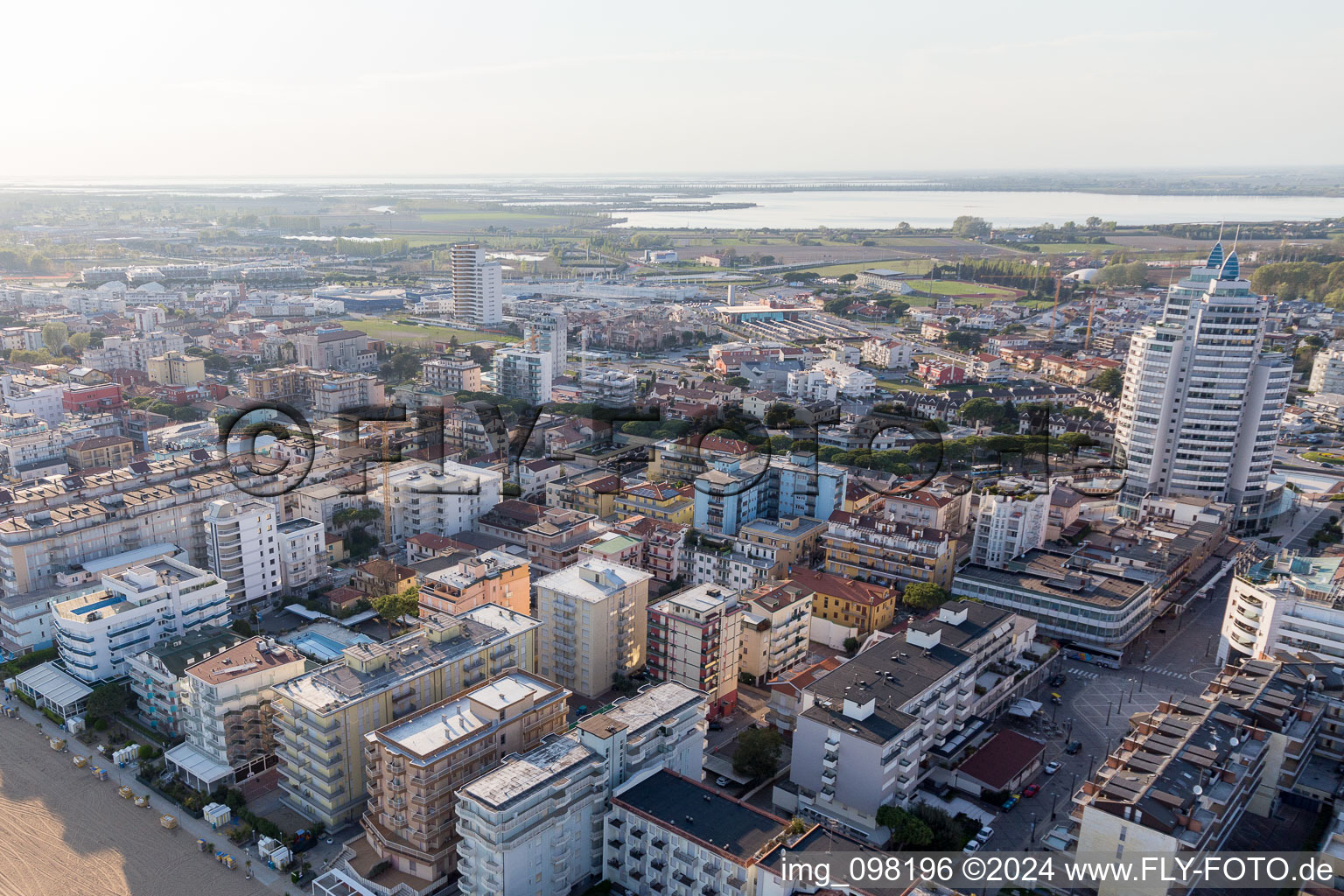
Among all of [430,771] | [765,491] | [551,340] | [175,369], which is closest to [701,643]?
[430,771]

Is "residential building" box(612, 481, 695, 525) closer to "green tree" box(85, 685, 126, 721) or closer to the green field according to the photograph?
"green tree" box(85, 685, 126, 721)

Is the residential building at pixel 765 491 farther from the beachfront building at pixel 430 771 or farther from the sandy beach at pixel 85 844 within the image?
the sandy beach at pixel 85 844

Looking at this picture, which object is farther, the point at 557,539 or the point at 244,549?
the point at 557,539

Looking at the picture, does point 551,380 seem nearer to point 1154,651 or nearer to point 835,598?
point 835,598

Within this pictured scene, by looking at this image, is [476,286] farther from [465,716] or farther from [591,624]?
[465,716]

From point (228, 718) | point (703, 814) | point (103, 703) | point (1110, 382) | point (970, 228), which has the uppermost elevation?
point (970, 228)
